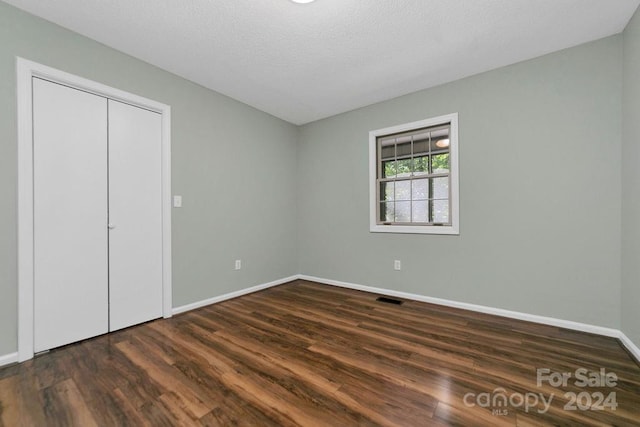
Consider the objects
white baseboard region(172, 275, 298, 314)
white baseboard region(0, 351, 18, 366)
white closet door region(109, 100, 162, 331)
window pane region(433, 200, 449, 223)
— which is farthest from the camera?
window pane region(433, 200, 449, 223)

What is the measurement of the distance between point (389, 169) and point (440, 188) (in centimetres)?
75

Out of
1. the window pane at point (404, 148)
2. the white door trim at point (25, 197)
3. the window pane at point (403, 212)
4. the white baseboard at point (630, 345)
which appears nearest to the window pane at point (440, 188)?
the window pane at point (403, 212)

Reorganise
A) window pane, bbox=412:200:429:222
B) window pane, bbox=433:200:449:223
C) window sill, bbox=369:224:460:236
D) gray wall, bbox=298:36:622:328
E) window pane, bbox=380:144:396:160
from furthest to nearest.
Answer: window pane, bbox=380:144:396:160
window pane, bbox=412:200:429:222
window pane, bbox=433:200:449:223
window sill, bbox=369:224:460:236
gray wall, bbox=298:36:622:328

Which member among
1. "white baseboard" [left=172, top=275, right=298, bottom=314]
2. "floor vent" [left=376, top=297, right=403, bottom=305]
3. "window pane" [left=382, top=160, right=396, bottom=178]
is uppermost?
"window pane" [left=382, top=160, right=396, bottom=178]

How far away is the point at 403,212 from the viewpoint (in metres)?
3.58

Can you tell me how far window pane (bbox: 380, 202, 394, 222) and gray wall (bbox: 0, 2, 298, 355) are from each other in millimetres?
1563

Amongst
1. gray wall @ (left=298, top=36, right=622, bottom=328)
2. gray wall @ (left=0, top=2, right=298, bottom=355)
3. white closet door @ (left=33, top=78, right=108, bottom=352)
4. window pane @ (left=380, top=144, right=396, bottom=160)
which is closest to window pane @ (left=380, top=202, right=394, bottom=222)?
gray wall @ (left=298, top=36, right=622, bottom=328)

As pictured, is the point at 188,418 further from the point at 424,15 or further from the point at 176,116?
the point at 424,15

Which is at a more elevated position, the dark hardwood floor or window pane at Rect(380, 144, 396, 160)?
window pane at Rect(380, 144, 396, 160)

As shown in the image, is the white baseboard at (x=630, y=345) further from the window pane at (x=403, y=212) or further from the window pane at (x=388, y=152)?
the window pane at (x=388, y=152)

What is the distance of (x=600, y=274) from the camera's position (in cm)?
234

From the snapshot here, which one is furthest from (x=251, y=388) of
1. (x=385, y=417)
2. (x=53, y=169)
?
(x=53, y=169)

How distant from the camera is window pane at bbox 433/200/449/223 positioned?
3219 millimetres

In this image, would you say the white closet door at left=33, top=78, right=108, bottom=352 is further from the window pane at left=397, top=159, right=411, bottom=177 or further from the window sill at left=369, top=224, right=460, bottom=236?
the window pane at left=397, top=159, right=411, bottom=177
